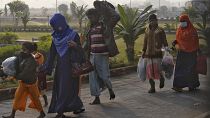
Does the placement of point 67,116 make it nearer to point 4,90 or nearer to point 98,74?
point 98,74

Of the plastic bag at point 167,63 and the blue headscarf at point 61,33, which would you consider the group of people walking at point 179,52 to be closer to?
the plastic bag at point 167,63

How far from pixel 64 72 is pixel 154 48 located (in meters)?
2.70

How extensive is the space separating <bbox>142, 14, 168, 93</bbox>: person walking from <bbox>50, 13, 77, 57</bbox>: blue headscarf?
2518mm

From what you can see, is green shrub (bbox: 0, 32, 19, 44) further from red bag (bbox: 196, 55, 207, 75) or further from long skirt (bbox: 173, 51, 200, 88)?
red bag (bbox: 196, 55, 207, 75)

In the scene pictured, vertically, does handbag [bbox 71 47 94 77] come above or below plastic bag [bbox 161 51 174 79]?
above

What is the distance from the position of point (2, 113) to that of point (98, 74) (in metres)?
1.75

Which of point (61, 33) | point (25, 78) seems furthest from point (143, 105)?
point (25, 78)

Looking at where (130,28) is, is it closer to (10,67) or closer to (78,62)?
(78,62)

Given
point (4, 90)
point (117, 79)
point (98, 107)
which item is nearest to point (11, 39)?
point (117, 79)

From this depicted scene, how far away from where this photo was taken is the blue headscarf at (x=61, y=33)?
269 inches

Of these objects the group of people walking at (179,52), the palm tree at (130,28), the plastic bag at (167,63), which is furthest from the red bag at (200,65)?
the palm tree at (130,28)

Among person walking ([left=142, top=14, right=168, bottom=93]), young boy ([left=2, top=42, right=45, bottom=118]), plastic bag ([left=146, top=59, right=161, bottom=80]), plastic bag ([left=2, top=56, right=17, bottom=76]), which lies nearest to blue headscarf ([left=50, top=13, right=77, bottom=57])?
young boy ([left=2, top=42, right=45, bottom=118])

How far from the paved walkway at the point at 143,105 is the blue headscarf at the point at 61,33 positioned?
1077 millimetres

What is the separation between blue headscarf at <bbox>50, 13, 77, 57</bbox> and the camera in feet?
22.4
